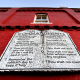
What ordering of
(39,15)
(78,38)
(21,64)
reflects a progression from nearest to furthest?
1. (21,64)
2. (78,38)
3. (39,15)

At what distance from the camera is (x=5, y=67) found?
2.19m

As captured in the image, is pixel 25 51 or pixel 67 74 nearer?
pixel 67 74

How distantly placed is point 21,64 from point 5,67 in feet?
1.38

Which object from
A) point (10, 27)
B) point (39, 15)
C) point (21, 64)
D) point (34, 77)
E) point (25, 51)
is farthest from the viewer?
point (39, 15)

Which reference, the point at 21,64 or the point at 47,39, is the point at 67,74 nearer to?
the point at 21,64

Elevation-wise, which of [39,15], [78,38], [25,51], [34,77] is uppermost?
[39,15]

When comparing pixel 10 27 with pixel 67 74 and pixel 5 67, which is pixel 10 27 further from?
pixel 67 74

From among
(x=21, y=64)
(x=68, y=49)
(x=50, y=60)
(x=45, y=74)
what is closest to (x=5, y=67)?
(x=21, y=64)

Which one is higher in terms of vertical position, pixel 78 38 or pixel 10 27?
pixel 10 27

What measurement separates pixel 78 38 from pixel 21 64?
2.56m

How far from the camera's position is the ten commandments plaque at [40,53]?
2203 mm

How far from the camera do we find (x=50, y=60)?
93.9 inches

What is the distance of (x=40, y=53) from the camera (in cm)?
260

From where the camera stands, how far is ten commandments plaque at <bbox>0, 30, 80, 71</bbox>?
2203 millimetres
